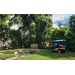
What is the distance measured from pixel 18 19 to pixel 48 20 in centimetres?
714

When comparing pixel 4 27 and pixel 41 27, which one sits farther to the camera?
pixel 41 27

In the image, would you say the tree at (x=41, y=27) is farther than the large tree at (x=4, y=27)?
Yes

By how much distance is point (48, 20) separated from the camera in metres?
14.5

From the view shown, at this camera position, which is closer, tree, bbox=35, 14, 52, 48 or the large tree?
the large tree
